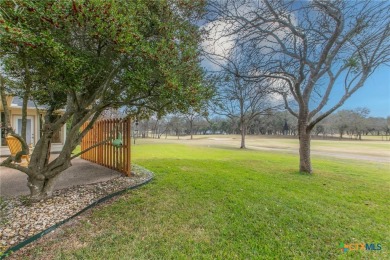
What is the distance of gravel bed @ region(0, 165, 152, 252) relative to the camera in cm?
284

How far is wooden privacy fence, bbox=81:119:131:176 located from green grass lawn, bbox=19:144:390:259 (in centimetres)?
149

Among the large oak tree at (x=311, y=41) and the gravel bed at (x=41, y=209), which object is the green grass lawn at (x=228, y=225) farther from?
the large oak tree at (x=311, y=41)

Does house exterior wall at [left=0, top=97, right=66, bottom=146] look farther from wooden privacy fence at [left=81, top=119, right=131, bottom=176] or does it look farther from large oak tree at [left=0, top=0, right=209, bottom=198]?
large oak tree at [left=0, top=0, right=209, bottom=198]

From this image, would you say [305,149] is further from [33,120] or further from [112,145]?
[33,120]

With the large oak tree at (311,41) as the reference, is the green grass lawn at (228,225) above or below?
below

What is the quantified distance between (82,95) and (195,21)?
128 inches

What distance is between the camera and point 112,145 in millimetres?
6645

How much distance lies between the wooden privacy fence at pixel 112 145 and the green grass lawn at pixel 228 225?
149 centimetres

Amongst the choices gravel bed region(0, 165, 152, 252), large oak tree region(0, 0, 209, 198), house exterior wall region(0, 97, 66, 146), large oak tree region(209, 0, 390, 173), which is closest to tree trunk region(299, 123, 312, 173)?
large oak tree region(209, 0, 390, 173)

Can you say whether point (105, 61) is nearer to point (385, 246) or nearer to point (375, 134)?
point (385, 246)

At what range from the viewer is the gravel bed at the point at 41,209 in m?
2.84

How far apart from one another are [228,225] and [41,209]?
A: 134 inches

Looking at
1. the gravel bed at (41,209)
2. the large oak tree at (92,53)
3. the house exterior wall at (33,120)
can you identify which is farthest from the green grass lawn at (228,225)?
the house exterior wall at (33,120)

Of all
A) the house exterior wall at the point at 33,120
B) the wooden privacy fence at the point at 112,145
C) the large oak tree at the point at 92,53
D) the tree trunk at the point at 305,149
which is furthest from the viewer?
the house exterior wall at the point at 33,120
